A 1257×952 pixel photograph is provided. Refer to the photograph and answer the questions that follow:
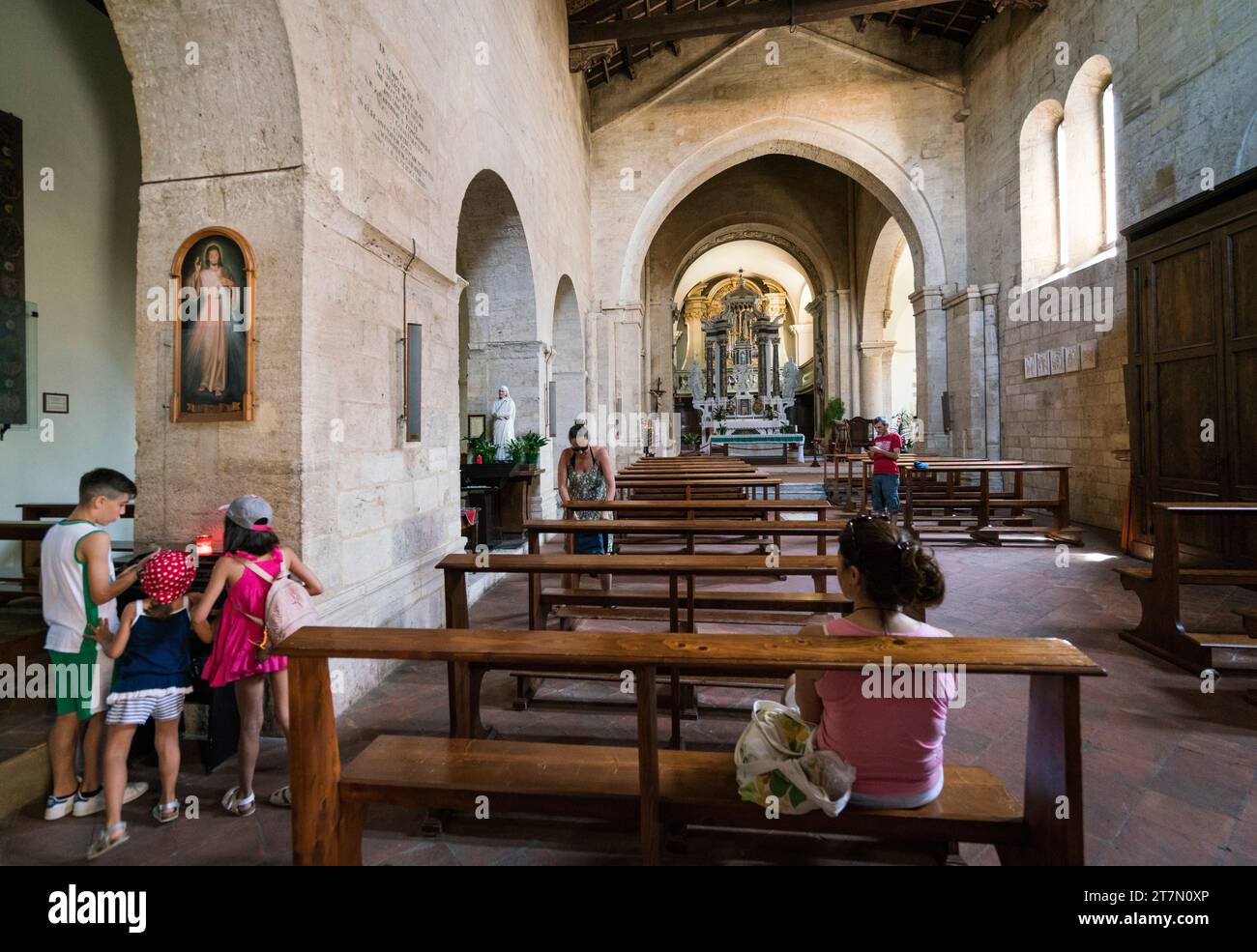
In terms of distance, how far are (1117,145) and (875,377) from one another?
396 inches

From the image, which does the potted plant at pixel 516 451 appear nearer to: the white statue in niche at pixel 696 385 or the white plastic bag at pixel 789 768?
the white plastic bag at pixel 789 768

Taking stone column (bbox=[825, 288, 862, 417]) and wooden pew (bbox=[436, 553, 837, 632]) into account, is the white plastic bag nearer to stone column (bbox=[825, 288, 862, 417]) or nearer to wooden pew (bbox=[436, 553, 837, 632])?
wooden pew (bbox=[436, 553, 837, 632])

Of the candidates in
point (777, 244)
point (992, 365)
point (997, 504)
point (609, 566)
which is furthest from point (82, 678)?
point (777, 244)

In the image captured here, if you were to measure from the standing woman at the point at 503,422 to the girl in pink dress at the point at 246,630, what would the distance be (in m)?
4.92

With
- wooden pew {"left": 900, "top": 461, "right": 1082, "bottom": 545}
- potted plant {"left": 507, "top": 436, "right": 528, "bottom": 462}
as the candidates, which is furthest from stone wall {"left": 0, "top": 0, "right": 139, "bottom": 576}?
wooden pew {"left": 900, "top": 461, "right": 1082, "bottom": 545}

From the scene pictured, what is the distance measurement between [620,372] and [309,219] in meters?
9.89

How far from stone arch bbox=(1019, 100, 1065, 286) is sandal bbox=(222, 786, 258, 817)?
11.4 metres

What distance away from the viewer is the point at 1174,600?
136 inches

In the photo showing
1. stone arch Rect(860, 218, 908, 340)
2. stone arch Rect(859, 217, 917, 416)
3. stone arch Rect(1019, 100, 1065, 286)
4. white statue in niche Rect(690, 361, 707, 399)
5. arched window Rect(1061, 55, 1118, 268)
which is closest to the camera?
arched window Rect(1061, 55, 1118, 268)

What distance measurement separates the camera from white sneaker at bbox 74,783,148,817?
216cm

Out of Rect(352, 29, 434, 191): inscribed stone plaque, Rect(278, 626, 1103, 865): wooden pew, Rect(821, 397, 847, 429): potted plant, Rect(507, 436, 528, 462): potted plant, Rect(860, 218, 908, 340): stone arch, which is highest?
Rect(860, 218, 908, 340): stone arch

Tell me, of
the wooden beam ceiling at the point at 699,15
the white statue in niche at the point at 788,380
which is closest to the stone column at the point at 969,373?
the wooden beam ceiling at the point at 699,15
